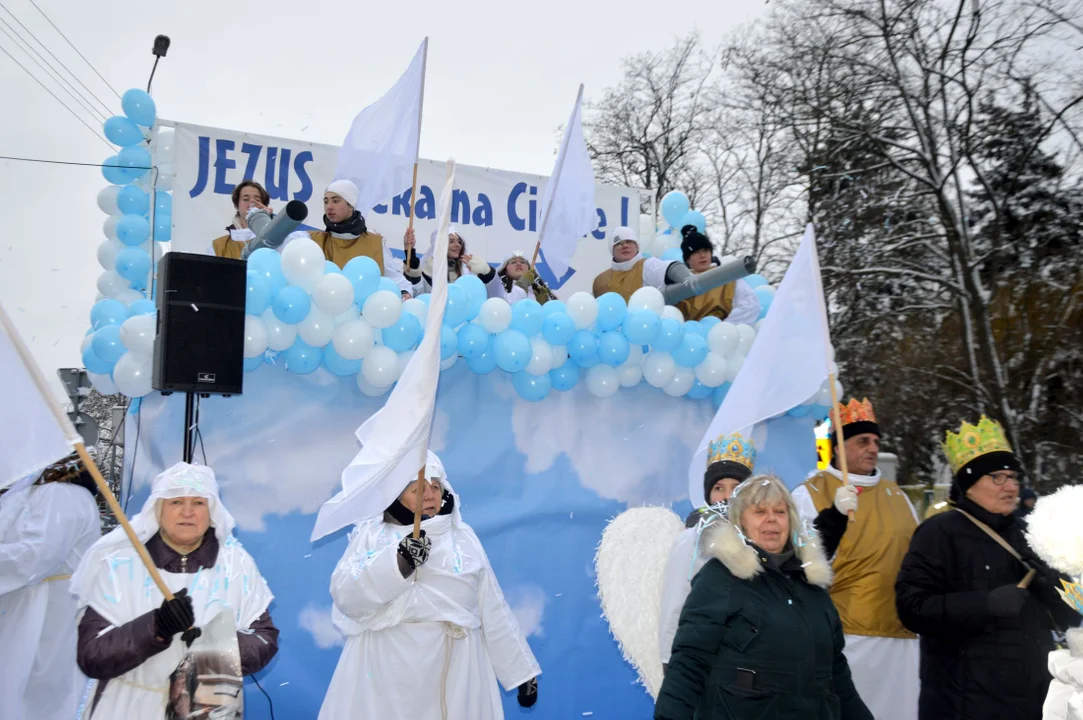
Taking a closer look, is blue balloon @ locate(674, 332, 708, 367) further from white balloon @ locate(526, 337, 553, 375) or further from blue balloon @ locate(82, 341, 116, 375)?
blue balloon @ locate(82, 341, 116, 375)

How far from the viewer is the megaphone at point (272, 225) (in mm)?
4805

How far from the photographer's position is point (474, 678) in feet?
12.5

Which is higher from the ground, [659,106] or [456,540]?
[659,106]

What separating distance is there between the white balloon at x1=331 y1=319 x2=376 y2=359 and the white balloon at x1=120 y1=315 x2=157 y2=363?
2.96 ft

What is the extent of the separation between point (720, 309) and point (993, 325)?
25.1 ft

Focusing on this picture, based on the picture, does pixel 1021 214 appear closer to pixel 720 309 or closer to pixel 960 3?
pixel 960 3

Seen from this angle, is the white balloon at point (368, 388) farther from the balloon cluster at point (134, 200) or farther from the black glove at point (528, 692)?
the black glove at point (528, 692)

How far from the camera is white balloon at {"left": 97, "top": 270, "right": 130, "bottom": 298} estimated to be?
6008mm

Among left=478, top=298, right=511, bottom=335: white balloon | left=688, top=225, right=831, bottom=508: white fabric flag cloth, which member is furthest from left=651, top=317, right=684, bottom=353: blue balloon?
left=688, top=225, right=831, bottom=508: white fabric flag cloth

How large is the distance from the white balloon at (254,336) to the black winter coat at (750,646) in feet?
9.00

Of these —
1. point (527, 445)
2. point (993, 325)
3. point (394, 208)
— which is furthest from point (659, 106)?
point (527, 445)

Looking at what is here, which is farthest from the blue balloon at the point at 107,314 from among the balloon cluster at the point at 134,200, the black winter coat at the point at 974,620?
the black winter coat at the point at 974,620

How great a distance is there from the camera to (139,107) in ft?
19.9

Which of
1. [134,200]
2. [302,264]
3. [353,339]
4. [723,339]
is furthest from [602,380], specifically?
[134,200]
